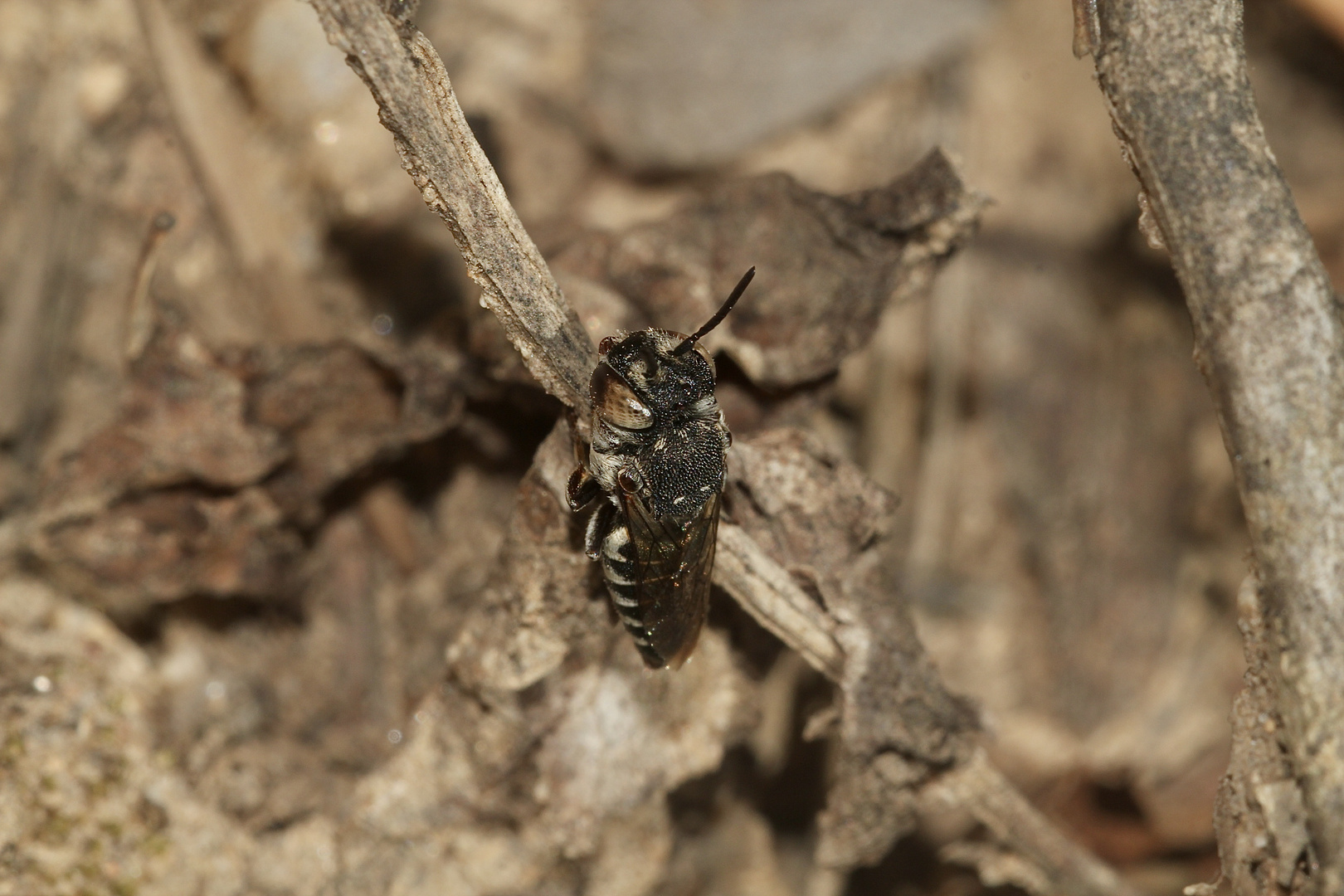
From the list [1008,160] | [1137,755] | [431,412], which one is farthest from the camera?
[1008,160]

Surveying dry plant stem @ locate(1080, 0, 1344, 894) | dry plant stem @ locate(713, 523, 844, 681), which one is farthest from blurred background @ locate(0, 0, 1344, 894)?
dry plant stem @ locate(1080, 0, 1344, 894)

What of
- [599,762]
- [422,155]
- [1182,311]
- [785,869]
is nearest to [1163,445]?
[1182,311]

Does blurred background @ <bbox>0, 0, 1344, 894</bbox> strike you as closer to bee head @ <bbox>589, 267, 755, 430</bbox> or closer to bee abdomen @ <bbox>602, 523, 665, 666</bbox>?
bee head @ <bbox>589, 267, 755, 430</bbox>

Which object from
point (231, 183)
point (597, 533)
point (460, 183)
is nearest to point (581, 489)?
point (597, 533)

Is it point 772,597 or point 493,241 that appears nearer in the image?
point 493,241

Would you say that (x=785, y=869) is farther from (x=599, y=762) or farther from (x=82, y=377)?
(x=82, y=377)

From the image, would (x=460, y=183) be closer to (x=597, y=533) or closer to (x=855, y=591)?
(x=597, y=533)
